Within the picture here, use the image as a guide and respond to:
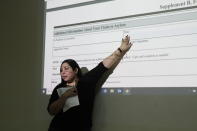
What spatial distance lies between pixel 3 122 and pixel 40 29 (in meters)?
0.70

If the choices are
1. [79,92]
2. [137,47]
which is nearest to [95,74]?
[79,92]

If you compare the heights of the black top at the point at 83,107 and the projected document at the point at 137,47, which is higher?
the projected document at the point at 137,47

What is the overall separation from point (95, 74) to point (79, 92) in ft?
0.43

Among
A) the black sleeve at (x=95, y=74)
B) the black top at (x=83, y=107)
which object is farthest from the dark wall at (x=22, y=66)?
the black sleeve at (x=95, y=74)

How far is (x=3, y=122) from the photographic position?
2.08 m

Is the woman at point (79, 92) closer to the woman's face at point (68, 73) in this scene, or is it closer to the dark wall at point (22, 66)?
the woman's face at point (68, 73)

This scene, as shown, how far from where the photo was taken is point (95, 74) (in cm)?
157

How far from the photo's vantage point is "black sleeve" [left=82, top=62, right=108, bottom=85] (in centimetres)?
155

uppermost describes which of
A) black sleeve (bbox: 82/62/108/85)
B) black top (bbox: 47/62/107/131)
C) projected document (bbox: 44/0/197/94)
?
projected document (bbox: 44/0/197/94)

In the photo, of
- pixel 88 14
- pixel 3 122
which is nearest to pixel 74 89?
pixel 88 14

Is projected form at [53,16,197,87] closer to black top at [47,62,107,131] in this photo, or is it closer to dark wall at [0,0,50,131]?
black top at [47,62,107,131]

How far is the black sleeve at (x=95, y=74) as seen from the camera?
1.55 metres

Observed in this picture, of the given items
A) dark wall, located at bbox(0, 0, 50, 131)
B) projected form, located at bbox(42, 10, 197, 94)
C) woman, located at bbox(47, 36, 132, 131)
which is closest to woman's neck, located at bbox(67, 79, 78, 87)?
woman, located at bbox(47, 36, 132, 131)

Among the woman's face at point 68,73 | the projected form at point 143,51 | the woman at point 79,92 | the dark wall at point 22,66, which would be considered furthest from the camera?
the dark wall at point 22,66
